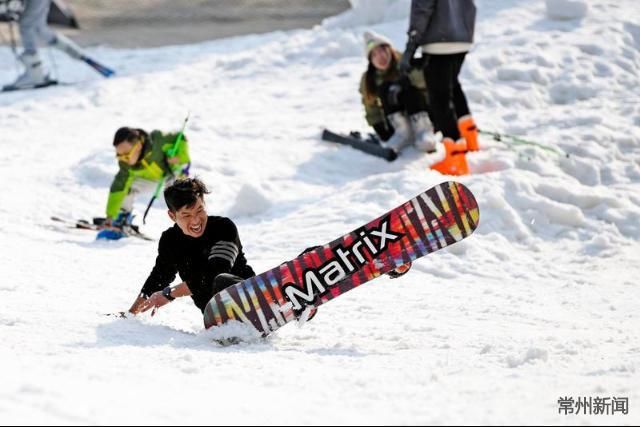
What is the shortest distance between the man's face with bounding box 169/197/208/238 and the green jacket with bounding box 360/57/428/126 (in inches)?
170

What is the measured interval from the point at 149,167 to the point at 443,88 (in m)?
2.31

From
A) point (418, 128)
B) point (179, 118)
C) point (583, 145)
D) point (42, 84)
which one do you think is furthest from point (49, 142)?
point (583, 145)

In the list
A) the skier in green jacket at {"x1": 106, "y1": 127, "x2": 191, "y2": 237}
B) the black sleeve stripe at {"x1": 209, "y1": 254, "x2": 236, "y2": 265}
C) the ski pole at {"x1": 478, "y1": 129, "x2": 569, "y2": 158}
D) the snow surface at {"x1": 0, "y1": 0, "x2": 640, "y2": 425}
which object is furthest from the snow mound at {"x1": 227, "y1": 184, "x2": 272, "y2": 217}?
the black sleeve stripe at {"x1": 209, "y1": 254, "x2": 236, "y2": 265}

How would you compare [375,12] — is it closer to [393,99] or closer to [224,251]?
[393,99]

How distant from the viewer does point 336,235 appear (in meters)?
7.34

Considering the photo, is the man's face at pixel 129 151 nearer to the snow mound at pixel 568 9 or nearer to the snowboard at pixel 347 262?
the snowboard at pixel 347 262

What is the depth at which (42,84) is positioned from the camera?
1175 cm

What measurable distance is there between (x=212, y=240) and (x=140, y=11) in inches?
493

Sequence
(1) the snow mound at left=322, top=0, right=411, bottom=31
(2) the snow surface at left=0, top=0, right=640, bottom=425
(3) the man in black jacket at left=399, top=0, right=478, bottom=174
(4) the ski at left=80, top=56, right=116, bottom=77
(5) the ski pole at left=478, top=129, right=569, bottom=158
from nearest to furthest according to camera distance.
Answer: (2) the snow surface at left=0, top=0, right=640, bottom=425
(3) the man in black jacket at left=399, top=0, right=478, bottom=174
(5) the ski pole at left=478, top=129, right=569, bottom=158
(4) the ski at left=80, top=56, right=116, bottom=77
(1) the snow mound at left=322, top=0, right=411, bottom=31

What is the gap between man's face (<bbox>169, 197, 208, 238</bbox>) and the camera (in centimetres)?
492

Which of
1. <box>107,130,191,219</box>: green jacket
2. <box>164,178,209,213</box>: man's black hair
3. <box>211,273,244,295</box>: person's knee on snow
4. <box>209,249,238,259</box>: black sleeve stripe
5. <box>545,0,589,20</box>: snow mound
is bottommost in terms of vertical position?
<box>545,0,589,20</box>: snow mound

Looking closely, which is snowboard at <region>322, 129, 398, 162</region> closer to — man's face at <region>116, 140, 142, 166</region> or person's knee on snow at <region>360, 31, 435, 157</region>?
person's knee on snow at <region>360, 31, 435, 157</region>

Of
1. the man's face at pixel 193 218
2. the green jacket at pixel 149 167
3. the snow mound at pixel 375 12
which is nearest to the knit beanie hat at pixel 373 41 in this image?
the green jacket at pixel 149 167

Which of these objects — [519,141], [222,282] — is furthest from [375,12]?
[222,282]
